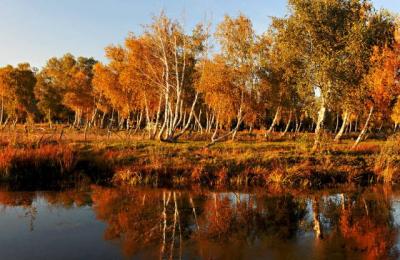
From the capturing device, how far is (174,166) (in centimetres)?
2295

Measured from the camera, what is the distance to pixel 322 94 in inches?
1389

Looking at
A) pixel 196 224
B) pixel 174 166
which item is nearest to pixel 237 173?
pixel 174 166

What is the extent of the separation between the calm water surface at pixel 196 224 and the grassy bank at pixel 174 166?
80.5 inches

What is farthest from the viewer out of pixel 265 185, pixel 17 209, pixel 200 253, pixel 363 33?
pixel 363 33

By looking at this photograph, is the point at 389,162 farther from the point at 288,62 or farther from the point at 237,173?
the point at 288,62

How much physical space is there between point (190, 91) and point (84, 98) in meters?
25.0

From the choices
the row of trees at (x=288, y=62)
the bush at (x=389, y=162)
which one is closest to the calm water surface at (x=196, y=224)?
the bush at (x=389, y=162)

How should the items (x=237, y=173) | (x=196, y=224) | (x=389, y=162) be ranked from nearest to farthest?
(x=196, y=224) → (x=237, y=173) → (x=389, y=162)

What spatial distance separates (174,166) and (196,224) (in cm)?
892

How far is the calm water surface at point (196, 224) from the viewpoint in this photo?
11.4 meters

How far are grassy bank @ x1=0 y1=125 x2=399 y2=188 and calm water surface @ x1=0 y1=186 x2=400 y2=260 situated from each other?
2045 millimetres

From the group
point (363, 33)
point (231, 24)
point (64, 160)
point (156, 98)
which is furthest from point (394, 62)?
point (64, 160)

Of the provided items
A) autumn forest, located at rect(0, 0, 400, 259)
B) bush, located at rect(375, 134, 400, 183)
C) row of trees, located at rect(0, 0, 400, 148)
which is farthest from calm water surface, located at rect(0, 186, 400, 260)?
row of trees, located at rect(0, 0, 400, 148)

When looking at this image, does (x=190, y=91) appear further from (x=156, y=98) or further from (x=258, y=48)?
(x=258, y=48)
